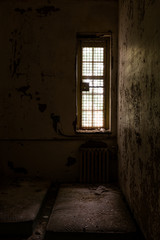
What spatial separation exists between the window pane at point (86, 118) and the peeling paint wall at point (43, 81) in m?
0.25

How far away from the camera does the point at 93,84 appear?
13.4ft

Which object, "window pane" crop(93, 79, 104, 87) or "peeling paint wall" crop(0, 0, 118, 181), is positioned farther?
"window pane" crop(93, 79, 104, 87)

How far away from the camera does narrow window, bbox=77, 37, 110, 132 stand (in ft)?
13.3

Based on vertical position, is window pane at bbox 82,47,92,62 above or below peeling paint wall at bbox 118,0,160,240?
above

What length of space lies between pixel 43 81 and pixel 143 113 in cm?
227

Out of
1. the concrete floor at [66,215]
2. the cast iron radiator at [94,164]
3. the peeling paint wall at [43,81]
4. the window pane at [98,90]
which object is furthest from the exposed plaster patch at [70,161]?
the window pane at [98,90]

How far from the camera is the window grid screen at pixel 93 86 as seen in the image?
407 centimetres

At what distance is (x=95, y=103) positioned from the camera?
13.5 feet

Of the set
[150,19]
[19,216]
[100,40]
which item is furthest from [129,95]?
[19,216]

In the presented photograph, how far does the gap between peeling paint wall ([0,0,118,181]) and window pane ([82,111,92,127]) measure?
0.25 meters

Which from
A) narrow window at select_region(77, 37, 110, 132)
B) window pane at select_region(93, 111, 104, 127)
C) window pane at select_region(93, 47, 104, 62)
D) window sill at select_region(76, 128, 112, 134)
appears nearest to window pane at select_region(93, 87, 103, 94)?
narrow window at select_region(77, 37, 110, 132)

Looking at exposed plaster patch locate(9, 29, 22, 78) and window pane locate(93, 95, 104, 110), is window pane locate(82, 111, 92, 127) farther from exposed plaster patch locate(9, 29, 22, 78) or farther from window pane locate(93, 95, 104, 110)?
exposed plaster patch locate(9, 29, 22, 78)

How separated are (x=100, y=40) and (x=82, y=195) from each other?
277 centimetres

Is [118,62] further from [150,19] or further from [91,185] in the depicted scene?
[91,185]
